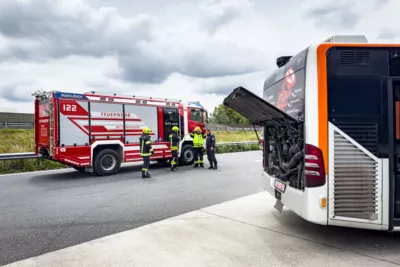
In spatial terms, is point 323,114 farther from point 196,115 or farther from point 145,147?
point 196,115

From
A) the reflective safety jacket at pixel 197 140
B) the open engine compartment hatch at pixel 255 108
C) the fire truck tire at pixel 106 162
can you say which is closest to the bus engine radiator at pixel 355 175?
the open engine compartment hatch at pixel 255 108

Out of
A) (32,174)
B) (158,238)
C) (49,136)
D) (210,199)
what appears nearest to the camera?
(158,238)

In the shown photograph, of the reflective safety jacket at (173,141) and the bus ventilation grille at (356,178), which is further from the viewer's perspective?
the reflective safety jacket at (173,141)

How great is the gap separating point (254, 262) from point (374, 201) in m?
1.59

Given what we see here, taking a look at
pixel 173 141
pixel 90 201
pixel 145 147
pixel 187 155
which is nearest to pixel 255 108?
pixel 90 201

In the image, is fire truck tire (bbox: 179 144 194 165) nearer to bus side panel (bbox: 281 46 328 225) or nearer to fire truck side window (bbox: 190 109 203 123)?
fire truck side window (bbox: 190 109 203 123)

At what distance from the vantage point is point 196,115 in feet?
46.0

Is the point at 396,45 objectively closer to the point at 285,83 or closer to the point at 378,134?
the point at 378,134

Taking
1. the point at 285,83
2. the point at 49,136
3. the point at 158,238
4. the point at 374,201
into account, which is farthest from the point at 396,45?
the point at 49,136

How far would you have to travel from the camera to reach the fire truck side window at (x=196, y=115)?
45.4ft

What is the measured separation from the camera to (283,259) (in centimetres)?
366

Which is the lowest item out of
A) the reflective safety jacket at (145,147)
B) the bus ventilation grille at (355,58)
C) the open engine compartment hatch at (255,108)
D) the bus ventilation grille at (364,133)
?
the reflective safety jacket at (145,147)

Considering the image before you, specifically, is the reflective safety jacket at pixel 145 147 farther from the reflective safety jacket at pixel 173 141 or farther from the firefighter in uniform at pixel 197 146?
the firefighter in uniform at pixel 197 146

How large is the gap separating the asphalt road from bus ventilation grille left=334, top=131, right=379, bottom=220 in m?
2.96
